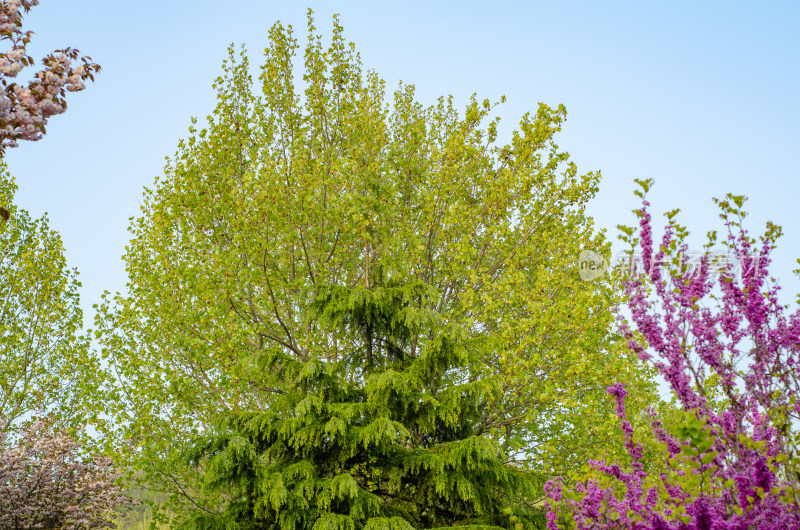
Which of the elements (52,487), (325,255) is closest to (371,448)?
(325,255)

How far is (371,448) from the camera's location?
363 inches

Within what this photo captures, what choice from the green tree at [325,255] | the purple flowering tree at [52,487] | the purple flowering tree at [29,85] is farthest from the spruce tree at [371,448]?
the purple flowering tree at [52,487]

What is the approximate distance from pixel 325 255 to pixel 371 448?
521 centimetres

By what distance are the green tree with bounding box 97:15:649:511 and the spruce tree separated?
79 centimetres

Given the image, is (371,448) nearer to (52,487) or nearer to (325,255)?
(325,255)

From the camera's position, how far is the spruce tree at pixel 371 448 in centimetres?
838

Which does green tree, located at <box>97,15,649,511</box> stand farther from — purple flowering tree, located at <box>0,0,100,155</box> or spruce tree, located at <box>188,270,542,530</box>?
purple flowering tree, located at <box>0,0,100,155</box>

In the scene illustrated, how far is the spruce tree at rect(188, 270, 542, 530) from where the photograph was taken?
8.38 m

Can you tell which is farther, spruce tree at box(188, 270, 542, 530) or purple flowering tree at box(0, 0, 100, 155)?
spruce tree at box(188, 270, 542, 530)

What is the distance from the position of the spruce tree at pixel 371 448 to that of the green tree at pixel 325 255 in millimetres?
793

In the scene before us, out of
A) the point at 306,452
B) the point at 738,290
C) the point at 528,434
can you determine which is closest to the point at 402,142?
the point at 528,434

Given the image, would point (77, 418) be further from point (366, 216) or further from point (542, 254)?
point (542, 254)

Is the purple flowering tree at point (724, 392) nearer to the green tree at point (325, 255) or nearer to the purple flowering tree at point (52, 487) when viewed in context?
the green tree at point (325, 255)

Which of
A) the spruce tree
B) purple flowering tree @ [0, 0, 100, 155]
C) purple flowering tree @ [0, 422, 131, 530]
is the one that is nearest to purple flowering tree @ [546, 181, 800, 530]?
the spruce tree
